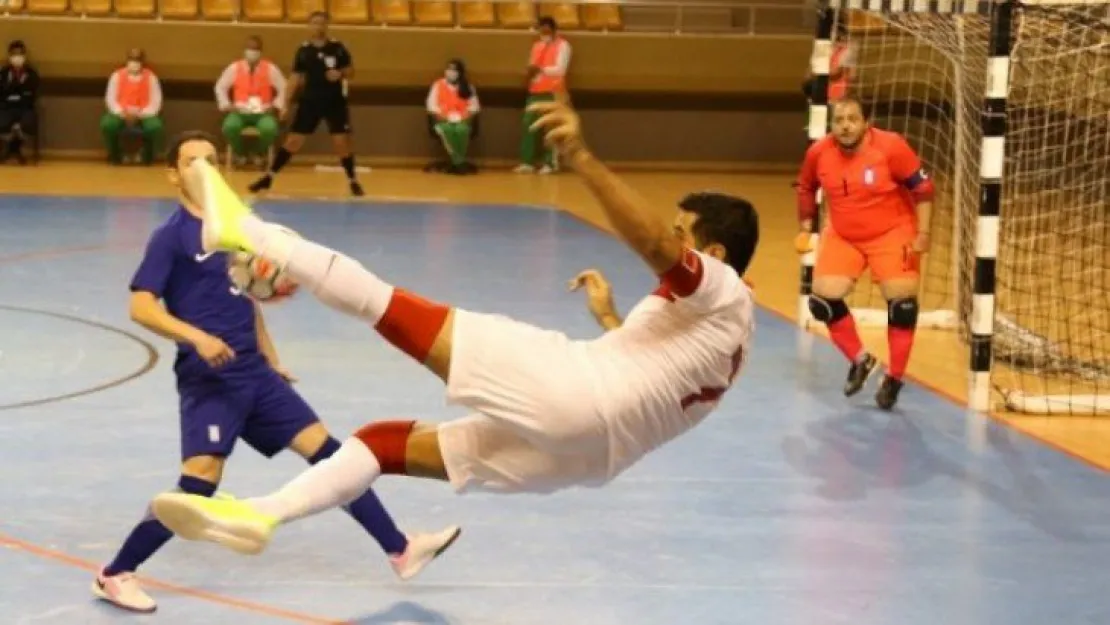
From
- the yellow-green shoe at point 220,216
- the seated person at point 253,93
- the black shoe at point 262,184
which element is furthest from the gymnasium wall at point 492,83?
the yellow-green shoe at point 220,216

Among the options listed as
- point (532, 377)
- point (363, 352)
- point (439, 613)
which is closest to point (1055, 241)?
point (363, 352)

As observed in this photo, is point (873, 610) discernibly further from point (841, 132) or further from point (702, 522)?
point (841, 132)

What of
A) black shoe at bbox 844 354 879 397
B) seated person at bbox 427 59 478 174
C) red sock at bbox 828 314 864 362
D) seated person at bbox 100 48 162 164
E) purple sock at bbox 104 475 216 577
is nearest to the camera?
purple sock at bbox 104 475 216 577

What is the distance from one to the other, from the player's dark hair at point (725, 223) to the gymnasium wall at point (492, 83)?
18264 mm

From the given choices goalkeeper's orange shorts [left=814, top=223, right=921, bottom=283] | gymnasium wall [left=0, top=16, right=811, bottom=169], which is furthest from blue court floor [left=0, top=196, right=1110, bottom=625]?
gymnasium wall [left=0, top=16, right=811, bottom=169]

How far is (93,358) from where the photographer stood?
35.2ft

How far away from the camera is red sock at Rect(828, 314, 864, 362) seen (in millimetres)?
10547

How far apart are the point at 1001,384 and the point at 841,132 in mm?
2005

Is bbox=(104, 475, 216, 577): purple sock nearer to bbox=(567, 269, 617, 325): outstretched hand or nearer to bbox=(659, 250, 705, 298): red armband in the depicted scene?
bbox=(567, 269, 617, 325): outstretched hand

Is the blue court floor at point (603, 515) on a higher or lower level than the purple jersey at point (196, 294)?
lower

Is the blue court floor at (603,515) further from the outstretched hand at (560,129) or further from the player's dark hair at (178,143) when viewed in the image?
the outstretched hand at (560,129)

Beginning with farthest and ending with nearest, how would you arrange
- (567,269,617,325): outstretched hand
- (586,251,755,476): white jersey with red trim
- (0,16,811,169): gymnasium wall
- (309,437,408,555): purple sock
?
(0,16,811,169): gymnasium wall
(309,437,408,555): purple sock
(567,269,617,325): outstretched hand
(586,251,755,476): white jersey with red trim

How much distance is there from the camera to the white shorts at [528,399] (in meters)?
4.98

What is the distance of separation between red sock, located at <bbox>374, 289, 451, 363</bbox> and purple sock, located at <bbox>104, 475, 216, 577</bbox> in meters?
1.51
